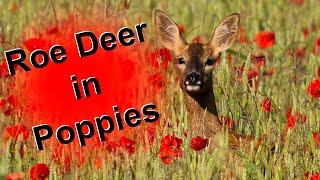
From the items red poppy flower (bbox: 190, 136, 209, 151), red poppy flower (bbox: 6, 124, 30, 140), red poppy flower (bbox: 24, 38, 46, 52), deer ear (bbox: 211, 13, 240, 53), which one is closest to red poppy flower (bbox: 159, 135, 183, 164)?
red poppy flower (bbox: 190, 136, 209, 151)

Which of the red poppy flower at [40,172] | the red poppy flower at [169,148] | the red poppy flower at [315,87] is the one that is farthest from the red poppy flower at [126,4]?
the red poppy flower at [40,172]

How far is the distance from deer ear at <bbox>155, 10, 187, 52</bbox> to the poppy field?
24cm

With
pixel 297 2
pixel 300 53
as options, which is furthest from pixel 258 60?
pixel 297 2

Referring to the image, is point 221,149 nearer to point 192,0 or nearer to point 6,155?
point 6,155

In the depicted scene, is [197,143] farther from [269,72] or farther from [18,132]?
[269,72]

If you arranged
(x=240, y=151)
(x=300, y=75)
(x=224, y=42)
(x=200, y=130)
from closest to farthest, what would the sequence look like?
(x=240, y=151) → (x=200, y=130) → (x=224, y=42) → (x=300, y=75)

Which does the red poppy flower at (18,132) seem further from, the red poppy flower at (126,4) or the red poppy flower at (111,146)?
the red poppy flower at (126,4)

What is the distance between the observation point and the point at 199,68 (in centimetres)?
668

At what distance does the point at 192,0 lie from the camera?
36.2 ft

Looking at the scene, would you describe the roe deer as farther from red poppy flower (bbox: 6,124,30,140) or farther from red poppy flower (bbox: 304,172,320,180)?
red poppy flower (bbox: 6,124,30,140)

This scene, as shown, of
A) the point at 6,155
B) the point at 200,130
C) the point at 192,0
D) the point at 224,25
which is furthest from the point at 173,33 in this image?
the point at 192,0

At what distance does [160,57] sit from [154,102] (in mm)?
443

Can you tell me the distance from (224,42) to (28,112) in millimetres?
1370

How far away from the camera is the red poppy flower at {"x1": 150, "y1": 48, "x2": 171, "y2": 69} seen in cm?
751
